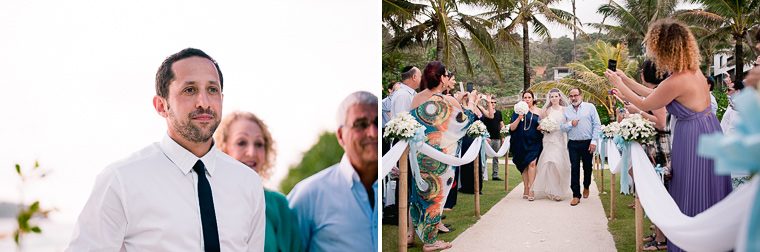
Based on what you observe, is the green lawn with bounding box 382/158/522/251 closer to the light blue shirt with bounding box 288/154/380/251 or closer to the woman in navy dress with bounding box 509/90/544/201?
the woman in navy dress with bounding box 509/90/544/201

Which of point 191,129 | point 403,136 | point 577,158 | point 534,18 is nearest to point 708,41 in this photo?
point 534,18

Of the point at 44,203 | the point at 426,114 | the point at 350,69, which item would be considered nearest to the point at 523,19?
the point at 426,114

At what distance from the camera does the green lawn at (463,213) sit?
5.20m

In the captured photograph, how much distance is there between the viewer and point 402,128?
13.7 feet

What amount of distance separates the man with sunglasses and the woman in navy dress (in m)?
5.45

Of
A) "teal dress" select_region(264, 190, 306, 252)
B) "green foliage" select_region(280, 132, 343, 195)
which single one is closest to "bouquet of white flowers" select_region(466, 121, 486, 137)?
"green foliage" select_region(280, 132, 343, 195)

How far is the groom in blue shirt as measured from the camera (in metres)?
7.52

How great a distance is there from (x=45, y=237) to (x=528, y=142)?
696 cm

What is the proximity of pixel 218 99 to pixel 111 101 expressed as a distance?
410 mm

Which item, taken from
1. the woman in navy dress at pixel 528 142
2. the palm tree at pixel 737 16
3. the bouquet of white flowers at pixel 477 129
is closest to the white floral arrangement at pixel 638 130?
the bouquet of white flowers at pixel 477 129

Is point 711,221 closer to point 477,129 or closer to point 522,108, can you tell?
point 477,129

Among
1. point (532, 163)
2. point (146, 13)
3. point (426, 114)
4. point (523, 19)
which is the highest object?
point (523, 19)

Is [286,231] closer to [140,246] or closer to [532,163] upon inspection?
[140,246]

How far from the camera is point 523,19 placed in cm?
1942
